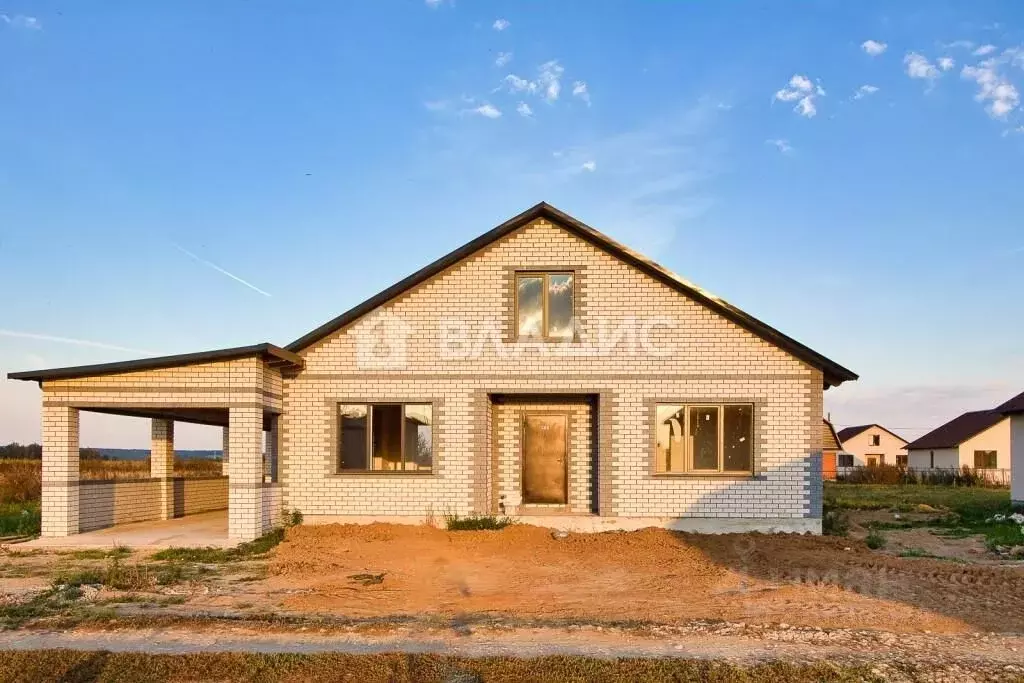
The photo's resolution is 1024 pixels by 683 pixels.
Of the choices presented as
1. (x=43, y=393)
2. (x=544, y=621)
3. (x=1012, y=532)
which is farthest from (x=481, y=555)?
(x=1012, y=532)

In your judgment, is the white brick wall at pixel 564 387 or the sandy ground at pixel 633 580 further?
the white brick wall at pixel 564 387

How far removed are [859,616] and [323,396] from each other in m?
9.62

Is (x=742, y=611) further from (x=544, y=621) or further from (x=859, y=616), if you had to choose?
(x=544, y=621)

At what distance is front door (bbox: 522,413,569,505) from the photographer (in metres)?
15.0

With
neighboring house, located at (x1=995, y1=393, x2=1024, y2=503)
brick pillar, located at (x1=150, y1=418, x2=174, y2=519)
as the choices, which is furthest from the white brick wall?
neighboring house, located at (x1=995, y1=393, x2=1024, y2=503)

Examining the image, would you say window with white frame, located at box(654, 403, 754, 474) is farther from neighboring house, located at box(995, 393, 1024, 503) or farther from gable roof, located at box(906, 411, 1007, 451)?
gable roof, located at box(906, 411, 1007, 451)

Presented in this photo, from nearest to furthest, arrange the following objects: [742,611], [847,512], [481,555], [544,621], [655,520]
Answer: [544,621] < [742,611] < [481,555] < [655,520] < [847,512]

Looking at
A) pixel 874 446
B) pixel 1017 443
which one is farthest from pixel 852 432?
pixel 1017 443

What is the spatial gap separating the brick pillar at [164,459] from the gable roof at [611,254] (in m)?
5.12

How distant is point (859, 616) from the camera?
8.19 meters

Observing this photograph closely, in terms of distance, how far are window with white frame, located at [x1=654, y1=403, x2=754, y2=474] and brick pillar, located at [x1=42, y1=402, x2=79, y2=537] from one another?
993 centimetres

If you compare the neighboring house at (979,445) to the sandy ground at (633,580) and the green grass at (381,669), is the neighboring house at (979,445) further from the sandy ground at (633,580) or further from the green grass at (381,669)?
the green grass at (381,669)

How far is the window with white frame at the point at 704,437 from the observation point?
566 inches

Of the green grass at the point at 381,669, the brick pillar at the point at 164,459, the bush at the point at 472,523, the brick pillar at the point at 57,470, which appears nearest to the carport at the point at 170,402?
the brick pillar at the point at 57,470
